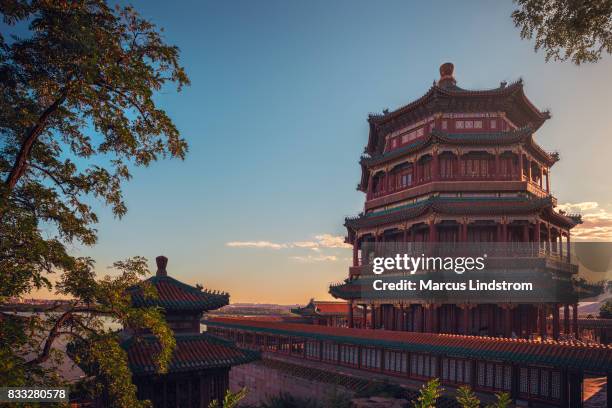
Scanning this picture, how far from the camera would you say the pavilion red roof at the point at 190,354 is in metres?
12.2

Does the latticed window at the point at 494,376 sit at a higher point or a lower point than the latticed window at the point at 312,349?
higher

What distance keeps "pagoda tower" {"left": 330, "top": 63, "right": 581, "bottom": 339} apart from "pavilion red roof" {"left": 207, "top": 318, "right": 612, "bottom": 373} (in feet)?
23.5

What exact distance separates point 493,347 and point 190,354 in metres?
10.3

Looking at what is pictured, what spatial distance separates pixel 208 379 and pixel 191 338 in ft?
4.59

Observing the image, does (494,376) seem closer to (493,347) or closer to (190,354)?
(493,347)

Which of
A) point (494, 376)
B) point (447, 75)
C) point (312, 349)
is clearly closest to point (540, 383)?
point (494, 376)

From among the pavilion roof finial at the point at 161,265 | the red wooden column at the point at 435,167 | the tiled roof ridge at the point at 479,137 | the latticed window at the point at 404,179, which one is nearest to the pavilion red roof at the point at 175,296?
the pavilion roof finial at the point at 161,265

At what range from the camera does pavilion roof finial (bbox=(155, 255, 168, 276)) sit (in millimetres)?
14555

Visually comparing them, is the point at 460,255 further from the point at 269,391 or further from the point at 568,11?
the point at 568,11

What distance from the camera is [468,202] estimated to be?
27.5m

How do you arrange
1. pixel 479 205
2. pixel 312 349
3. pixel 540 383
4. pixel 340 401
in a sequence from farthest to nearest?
pixel 479 205 < pixel 312 349 < pixel 340 401 < pixel 540 383

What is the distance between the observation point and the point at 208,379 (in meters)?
13.9

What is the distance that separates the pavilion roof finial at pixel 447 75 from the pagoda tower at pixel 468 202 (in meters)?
0.07

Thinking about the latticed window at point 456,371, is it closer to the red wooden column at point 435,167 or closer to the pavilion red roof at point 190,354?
the pavilion red roof at point 190,354
